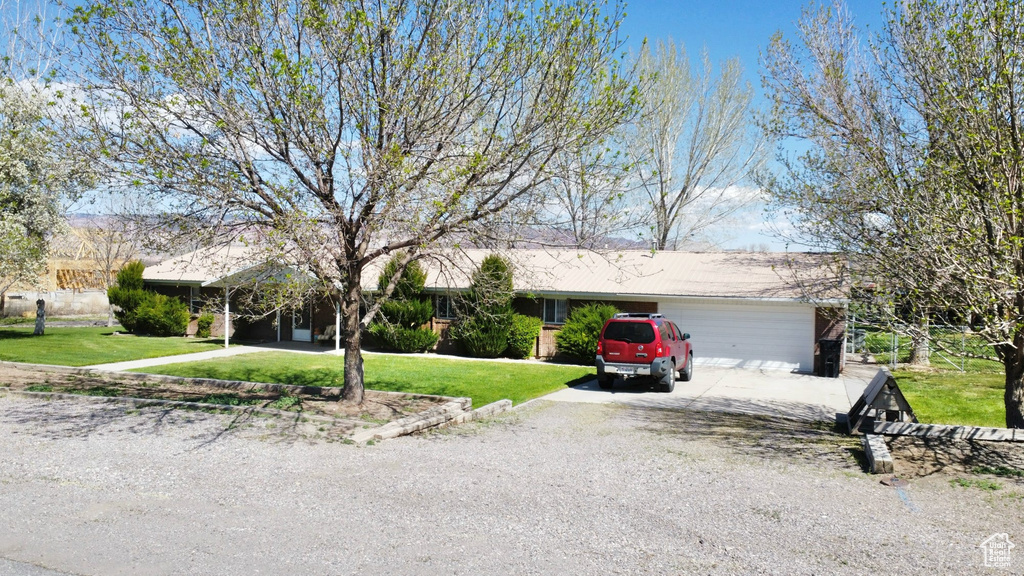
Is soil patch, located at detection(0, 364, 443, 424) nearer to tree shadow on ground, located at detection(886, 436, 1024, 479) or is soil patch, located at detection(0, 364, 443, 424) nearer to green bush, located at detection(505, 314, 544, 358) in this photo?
tree shadow on ground, located at detection(886, 436, 1024, 479)

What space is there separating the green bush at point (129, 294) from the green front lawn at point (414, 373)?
910 centimetres

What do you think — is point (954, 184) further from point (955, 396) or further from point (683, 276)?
point (683, 276)

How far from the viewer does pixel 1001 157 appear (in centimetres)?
899

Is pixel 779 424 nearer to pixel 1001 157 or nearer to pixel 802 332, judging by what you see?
pixel 1001 157

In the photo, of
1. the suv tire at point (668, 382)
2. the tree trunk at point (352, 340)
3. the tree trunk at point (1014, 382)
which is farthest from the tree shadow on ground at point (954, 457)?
the tree trunk at point (352, 340)

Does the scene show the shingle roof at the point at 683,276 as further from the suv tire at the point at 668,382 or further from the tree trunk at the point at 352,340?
the tree trunk at the point at 352,340

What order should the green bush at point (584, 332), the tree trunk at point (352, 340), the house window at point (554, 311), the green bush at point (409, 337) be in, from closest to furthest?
the tree trunk at point (352, 340) < the green bush at point (584, 332) < the house window at point (554, 311) < the green bush at point (409, 337)

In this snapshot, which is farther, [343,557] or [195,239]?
[195,239]

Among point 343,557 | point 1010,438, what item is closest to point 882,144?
point 1010,438

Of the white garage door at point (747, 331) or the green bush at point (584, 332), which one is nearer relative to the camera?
the white garage door at point (747, 331)

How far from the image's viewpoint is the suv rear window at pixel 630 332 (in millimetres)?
16406

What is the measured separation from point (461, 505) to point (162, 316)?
24.7 m

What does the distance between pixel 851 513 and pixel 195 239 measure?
8.71 m

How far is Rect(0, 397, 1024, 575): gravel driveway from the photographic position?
5730 millimetres
